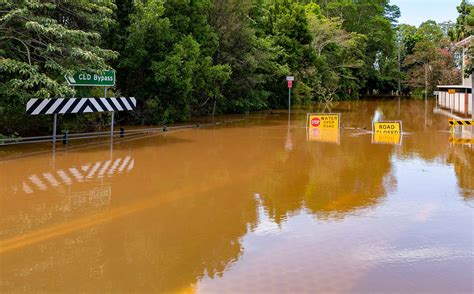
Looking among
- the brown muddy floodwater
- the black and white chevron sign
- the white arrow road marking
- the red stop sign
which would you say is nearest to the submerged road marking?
the brown muddy floodwater

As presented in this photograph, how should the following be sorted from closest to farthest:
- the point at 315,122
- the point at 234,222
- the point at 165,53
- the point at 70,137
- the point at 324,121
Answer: the point at 234,222 < the point at 70,137 < the point at 165,53 < the point at 324,121 < the point at 315,122

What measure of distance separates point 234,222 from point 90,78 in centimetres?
1102

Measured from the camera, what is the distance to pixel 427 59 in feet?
235

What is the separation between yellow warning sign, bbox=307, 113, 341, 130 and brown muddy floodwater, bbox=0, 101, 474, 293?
8.37 m

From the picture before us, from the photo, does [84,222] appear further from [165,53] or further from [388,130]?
[388,130]

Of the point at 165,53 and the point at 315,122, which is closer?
the point at 165,53

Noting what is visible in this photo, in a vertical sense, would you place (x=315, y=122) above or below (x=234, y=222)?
above

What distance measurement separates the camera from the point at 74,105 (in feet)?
54.0

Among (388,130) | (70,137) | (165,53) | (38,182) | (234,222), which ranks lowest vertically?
(234,222)

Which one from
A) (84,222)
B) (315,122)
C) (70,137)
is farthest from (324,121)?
(84,222)

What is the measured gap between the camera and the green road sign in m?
16.7

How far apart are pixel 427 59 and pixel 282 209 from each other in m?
69.5

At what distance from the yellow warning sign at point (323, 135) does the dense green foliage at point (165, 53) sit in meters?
6.36

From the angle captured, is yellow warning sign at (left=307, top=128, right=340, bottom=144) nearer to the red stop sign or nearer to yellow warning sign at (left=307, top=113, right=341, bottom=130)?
yellow warning sign at (left=307, top=113, right=341, bottom=130)
